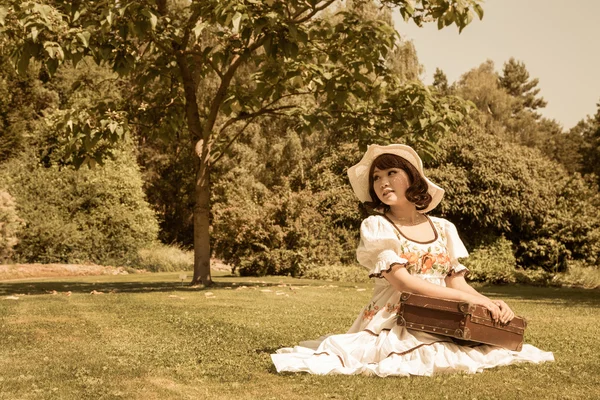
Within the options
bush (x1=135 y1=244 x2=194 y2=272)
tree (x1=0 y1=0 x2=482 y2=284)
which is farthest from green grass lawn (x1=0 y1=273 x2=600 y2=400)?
bush (x1=135 y1=244 x2=194 y2=272)

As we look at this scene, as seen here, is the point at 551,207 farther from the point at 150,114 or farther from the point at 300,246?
the point at 150,114

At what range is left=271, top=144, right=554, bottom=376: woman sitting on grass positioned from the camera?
468 cm

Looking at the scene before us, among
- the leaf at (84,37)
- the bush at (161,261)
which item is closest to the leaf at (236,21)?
the leaf at (84,37)

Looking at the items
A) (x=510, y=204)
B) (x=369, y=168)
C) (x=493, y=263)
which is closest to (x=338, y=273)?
(x=493, y=263)

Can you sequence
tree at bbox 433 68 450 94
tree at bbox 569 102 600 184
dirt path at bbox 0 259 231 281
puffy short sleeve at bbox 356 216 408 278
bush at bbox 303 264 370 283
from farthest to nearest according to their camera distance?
→ tree at bbox 433 68 450 94, tree at bbox 569 102 600 184, dirt path at bbox 0 259 231 281, bush at bbox 303 264 370 283, puffy short sleeve at bbox 356 216 408 278

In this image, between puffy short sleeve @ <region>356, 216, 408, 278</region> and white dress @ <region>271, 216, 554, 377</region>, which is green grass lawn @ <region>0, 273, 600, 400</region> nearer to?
white dress @ <region>271, 216, 554, 377</region>

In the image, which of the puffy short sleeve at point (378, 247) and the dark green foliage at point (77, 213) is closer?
the puffy short sleeve at point (378, 247)

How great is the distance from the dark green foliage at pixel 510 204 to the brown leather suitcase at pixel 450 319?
1535 cm

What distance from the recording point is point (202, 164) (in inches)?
526

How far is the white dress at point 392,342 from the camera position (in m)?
4.64

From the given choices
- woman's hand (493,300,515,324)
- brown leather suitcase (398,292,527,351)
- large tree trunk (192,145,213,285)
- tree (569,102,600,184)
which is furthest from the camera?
tree (569,102,600,184)

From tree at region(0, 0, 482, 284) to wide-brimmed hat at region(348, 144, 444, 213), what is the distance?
4261mm

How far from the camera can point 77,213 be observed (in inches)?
973

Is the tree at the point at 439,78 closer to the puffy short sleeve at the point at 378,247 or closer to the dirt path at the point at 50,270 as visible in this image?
the dirt path at the point at 50,270
